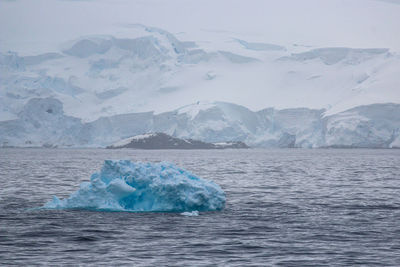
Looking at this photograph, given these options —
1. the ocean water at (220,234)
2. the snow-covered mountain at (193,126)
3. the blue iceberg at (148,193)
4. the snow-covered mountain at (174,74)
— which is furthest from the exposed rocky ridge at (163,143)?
the blue iceberg at (148,193)

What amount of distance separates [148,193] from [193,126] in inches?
3217

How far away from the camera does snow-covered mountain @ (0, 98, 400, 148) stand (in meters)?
99.7

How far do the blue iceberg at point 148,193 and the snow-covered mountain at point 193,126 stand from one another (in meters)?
76.5

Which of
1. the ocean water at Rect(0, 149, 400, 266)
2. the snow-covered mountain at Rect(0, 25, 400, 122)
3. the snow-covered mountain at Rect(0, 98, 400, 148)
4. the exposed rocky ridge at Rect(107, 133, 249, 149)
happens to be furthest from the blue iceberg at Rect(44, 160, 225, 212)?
the snow-covered mountain at Rect(0, 25, 400, 122)

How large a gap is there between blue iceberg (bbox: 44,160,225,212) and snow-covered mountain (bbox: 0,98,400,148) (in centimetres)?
Result: 7654

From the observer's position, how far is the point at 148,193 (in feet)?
65.8

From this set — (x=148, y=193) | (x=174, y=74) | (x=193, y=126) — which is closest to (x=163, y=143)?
(x=193, y=126)

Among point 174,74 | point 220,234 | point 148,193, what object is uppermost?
point 174,74

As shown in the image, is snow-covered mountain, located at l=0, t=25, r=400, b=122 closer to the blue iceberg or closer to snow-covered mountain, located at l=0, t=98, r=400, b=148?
snow-covered mountain, located at l=0, t=98, r=400, b=148

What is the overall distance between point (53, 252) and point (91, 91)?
108 m

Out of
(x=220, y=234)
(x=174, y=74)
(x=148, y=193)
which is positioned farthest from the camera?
(x=174, y=74)

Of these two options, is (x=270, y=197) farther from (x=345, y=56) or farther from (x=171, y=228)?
(x=345, y=56)

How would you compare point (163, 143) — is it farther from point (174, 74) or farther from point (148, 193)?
point (148, 193)

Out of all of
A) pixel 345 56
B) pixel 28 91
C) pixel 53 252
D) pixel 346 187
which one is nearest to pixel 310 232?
pixel 53 252
